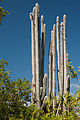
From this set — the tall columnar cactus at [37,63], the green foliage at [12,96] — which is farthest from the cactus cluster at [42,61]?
the green foliage at [12,96]

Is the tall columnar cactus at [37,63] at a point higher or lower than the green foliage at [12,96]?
higher

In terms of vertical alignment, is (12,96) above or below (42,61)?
below

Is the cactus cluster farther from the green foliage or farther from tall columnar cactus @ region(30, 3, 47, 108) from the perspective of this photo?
the green foliage

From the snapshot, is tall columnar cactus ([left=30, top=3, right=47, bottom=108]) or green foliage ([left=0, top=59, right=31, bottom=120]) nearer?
green foliage ([left=0, top=59, right=31, bottom=120])

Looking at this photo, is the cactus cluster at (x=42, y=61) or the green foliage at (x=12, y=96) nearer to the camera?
the green foliage at (x=12, y=96)

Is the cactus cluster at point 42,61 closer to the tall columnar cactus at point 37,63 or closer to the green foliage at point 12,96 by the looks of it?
the tall columnar cactus at point 37,63

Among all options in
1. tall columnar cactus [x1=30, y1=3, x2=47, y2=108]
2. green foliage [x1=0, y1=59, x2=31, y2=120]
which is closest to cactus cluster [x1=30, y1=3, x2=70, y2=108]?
tall columnar cactus [x1=30, y1=3, x2=47, y2=108]

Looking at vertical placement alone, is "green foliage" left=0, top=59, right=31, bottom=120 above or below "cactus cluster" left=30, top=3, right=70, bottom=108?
below

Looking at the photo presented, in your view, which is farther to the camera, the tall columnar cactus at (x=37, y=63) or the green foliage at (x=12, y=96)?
the tall columnar cactus at (x=37, y=63)

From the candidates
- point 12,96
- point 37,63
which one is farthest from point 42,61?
point 12,96

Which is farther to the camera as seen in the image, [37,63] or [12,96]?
[37,63]

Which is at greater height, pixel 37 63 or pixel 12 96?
pixel 37 63

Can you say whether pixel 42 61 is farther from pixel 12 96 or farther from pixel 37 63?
pixel 12 96

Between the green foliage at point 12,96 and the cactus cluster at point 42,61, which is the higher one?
the cactus cluster at point 42,61
